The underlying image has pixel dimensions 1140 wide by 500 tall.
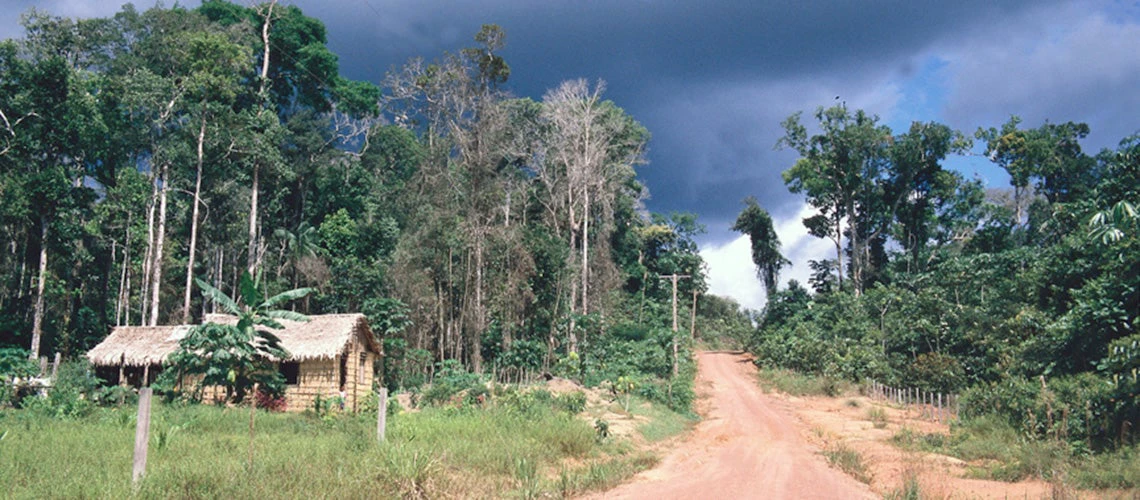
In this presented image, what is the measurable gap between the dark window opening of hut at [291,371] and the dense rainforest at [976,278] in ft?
57.0

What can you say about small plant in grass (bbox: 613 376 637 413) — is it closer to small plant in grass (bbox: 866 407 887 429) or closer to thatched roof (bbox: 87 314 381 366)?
small plant in grass (bbox: 866 407 887 429)

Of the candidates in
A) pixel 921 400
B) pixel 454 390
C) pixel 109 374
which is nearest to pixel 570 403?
pixel 454 390

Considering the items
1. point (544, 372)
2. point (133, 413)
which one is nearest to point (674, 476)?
point (133, 413)

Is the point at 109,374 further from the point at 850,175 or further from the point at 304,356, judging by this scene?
the point at 850,175

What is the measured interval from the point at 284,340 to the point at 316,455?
12.9 m

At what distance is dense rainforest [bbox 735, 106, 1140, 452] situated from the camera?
45.0 ft

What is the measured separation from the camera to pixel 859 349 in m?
29.2

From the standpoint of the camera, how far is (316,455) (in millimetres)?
8812

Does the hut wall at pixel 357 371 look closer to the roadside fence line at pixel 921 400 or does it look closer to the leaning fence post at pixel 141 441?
the leaning fence post at pixel 141 441

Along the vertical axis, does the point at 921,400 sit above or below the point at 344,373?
below

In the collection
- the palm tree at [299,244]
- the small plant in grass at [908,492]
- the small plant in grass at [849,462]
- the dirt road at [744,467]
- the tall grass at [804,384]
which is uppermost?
the palm tree at [299,244]

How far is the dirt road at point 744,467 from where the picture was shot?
32.5 ft

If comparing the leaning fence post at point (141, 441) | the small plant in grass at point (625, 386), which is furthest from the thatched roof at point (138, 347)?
the leaning fence post at point (141, 441)

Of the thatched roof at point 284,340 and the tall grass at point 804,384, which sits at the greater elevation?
the thatched roof at point 284,340
